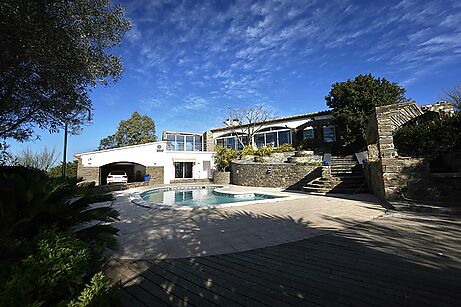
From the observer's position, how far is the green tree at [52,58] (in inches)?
172

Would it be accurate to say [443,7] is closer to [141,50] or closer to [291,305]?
[291,305]

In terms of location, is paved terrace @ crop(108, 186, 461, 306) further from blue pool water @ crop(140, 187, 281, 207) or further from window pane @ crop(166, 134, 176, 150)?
window pane @ crop(166, 134, 176, 150)

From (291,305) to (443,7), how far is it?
11.3 meters

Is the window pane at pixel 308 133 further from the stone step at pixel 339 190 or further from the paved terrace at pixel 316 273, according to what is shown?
the paved terrace at pixel 316 273

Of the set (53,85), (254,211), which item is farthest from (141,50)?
(254,211)

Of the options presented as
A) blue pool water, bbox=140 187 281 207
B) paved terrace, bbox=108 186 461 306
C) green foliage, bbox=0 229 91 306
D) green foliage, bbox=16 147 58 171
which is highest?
green foliage, bbox=16 147 58 171

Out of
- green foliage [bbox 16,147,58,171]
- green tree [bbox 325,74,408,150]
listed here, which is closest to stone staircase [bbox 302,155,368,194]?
green tree [bbox 325,74,408,150]

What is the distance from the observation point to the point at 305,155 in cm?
1767

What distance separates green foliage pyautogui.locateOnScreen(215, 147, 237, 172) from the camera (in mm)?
21953

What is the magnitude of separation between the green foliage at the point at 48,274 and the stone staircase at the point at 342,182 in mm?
11509

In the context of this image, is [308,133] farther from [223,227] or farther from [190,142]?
[223,227]

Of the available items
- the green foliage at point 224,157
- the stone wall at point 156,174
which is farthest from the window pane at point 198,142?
the stone wall at point 156,174

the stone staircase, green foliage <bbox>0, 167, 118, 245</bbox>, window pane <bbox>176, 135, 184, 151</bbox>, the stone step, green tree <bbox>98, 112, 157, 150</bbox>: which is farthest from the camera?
green tree <bbox>98, 112, 157, 150</bbox>

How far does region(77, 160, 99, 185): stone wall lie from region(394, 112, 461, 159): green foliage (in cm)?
2199
